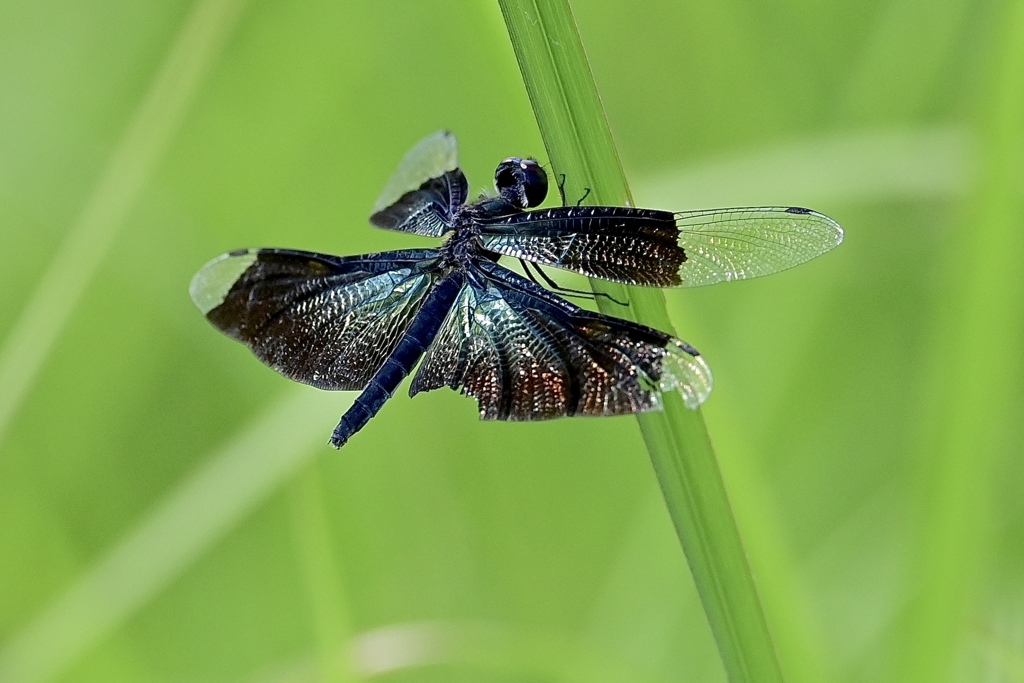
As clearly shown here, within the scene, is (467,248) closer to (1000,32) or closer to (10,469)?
(1000,32)

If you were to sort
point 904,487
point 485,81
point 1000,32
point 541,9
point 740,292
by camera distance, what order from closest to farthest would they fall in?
point 541,9
point 1000,32
point 485,81
point 904,487
point 740,292

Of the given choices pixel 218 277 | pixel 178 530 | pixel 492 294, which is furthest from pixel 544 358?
pixel 178 530

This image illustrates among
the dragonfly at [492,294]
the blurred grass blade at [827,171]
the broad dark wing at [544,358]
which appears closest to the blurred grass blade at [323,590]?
the dragonfly at [492,294]

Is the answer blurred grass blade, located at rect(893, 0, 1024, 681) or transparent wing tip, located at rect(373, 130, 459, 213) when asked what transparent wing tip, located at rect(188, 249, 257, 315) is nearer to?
transparent wing tip, located at rect(373, 130, 459, 213)

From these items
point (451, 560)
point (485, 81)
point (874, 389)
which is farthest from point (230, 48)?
point (874, 389)

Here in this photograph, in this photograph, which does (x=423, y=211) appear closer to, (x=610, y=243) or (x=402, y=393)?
(x=610, y=243)

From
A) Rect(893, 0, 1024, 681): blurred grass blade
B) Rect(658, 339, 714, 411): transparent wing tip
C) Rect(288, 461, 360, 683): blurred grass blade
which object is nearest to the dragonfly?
Rect(658, 339, 714, 411): transparent wing tip

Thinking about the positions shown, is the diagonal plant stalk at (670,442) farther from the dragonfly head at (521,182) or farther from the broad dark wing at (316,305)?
the broad dark wing at (316,305)
